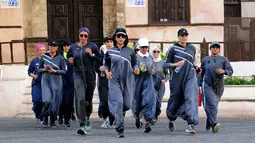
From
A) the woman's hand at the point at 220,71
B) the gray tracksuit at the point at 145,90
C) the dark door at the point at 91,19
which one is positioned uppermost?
the dark door at the point at 91,19

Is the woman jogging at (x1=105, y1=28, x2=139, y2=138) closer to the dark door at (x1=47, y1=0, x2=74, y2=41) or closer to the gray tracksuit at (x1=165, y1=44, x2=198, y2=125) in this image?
the gray tracksuit at (x1=165, y1=44, x2=198, y2=125)

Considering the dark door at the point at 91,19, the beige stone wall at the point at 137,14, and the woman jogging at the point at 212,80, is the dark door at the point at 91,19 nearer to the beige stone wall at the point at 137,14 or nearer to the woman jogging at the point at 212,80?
the beige stone wall at the point at 137,14

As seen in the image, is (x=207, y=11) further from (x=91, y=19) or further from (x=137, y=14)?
(x=91, y=19)

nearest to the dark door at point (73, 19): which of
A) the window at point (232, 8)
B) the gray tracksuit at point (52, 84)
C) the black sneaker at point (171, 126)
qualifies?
the window at point (232, 8)

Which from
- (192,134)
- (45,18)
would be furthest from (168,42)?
(192,134)

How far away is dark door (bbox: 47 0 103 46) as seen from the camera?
78.5 ft

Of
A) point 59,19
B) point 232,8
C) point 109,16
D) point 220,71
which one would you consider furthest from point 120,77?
point 232,8

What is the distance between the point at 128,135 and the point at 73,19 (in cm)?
1081

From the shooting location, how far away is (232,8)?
85.1ft

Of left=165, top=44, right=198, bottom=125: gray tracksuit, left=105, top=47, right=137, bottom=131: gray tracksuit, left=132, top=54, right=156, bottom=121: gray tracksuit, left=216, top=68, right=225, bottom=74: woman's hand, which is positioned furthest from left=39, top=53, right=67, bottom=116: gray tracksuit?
left=216, top=68, right=225, bottom=74: woman's hand

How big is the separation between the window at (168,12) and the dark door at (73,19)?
2.01 meters

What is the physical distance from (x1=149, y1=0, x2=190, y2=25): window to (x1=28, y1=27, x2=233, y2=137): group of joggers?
20.5 ft

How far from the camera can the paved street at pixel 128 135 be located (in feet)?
41.8

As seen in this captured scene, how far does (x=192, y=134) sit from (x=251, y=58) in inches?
342
